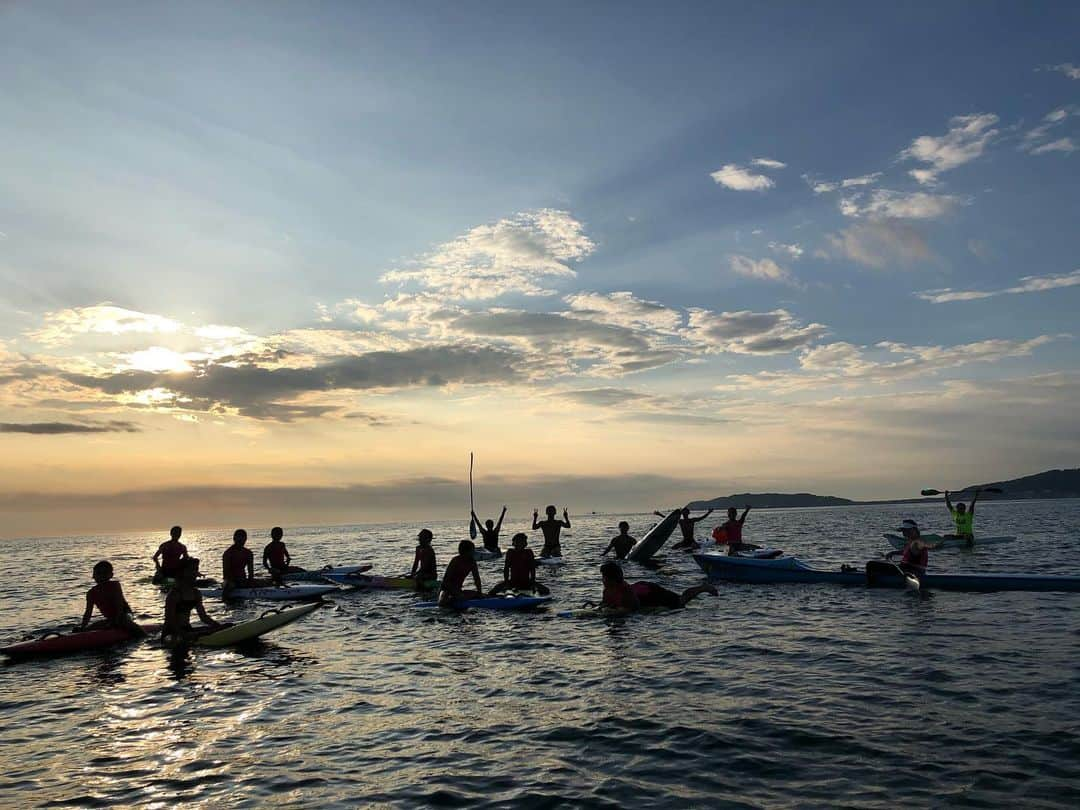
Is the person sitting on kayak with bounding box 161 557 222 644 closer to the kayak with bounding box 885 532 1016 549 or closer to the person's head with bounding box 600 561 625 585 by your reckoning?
the person's head with bounding box 600 561 625 585

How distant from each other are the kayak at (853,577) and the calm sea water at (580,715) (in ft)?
10.2

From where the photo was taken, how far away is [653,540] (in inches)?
1496

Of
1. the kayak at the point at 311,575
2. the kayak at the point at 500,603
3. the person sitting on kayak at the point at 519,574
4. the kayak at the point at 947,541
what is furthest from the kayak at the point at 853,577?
the kayak at the point at 947,541

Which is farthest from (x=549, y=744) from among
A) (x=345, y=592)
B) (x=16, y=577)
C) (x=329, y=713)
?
(x=16, y=577)

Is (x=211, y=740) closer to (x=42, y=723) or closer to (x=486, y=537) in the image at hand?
(x=42, y=723)

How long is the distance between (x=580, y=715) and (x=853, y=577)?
17.4m

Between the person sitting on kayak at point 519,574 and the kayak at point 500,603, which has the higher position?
the person sitting on kayak at point 519,574

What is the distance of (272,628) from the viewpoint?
17.8 m

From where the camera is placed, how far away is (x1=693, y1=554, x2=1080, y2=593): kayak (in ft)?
76.2

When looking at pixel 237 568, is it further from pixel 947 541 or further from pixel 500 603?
pixel 947 541

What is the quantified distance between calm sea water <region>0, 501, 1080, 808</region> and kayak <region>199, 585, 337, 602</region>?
11.6 feet

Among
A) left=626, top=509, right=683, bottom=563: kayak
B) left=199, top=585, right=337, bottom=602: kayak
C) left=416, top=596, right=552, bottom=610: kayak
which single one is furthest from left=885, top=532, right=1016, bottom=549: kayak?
left=199, top=585, right=337, bottom=602: kayak

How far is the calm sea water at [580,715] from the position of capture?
8484 millimetres

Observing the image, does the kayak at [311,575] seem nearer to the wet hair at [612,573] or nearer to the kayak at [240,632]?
the kayak at [240,632]
